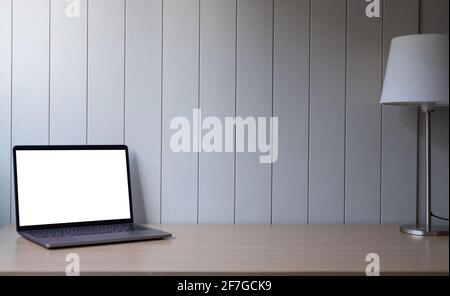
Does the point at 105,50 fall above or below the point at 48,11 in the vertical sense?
below

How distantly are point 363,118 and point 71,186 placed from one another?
0.88m

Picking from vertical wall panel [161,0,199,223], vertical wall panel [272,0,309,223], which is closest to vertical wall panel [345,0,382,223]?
vertical wall panel [272,0,309,223]

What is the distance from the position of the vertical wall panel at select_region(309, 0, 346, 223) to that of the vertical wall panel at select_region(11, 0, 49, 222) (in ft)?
2.64

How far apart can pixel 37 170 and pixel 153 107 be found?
38 centimetres

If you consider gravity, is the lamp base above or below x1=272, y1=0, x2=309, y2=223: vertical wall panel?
below

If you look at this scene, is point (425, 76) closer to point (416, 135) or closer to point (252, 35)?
point (416, 135)

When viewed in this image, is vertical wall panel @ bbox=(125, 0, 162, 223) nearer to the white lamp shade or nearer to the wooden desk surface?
the wooden desk surface

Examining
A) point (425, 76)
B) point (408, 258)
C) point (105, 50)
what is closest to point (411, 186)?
point (425, 76)

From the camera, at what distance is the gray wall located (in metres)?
1.59

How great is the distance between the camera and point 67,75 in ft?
5.20

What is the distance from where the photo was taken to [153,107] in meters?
1.60

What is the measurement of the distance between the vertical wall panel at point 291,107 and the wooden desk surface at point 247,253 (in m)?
0.13

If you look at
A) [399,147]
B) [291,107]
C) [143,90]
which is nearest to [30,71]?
[143,90]

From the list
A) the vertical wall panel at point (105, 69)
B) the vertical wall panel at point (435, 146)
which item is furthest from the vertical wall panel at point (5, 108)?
the vertical wall panel at point (435, 146)
